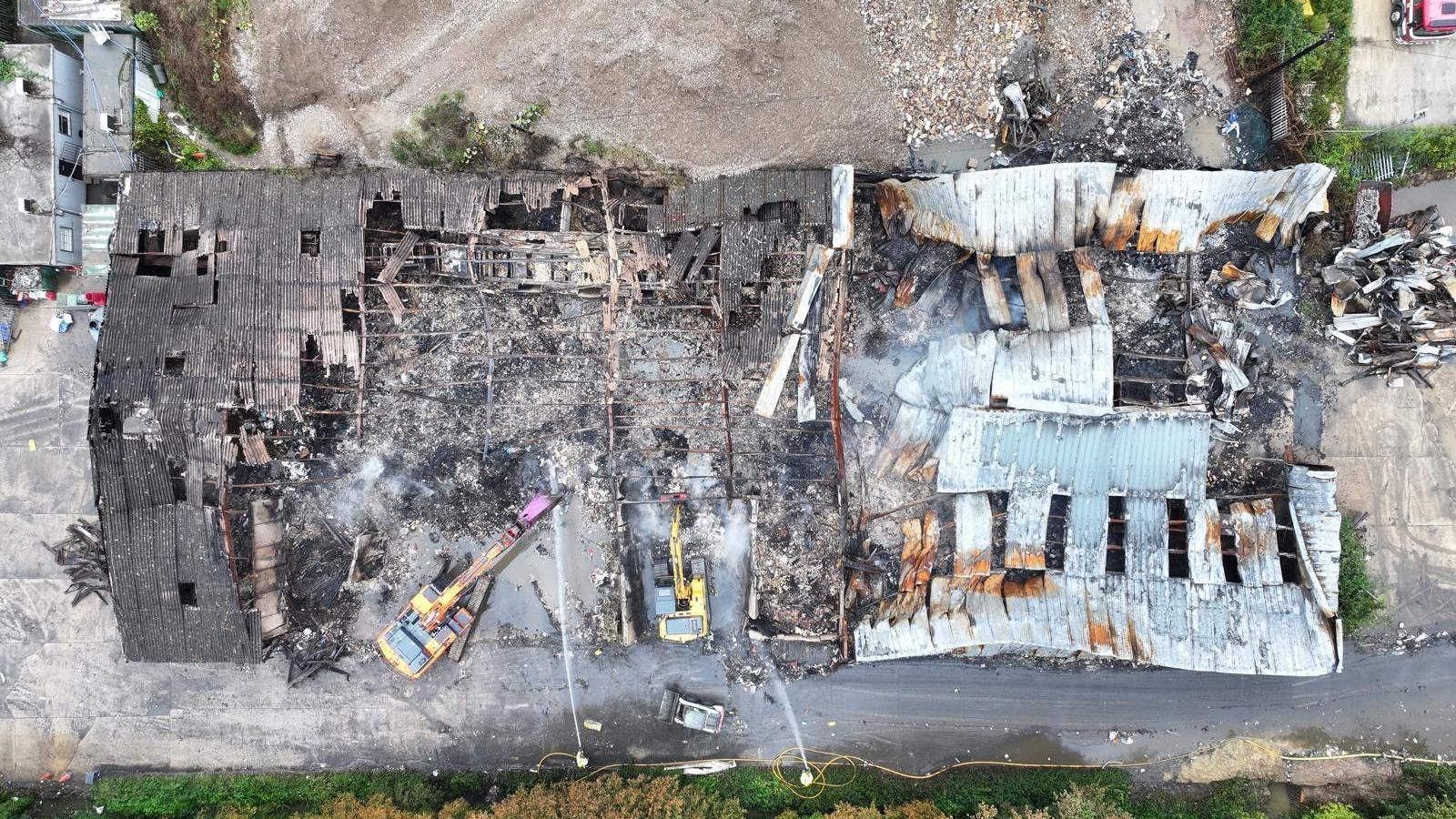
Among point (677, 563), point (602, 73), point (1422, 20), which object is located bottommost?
point (677, 563)

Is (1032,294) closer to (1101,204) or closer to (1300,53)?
(1101,204)

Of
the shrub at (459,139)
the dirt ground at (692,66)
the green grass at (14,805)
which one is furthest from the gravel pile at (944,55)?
the green grass at (14,805)

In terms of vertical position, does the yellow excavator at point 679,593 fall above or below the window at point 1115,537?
below

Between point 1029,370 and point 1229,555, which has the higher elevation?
point 1029,370

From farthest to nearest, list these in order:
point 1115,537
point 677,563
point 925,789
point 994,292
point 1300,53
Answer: point 925,789 → point 677,563 → point 1115,537 → point 994,292 → point 1300,53

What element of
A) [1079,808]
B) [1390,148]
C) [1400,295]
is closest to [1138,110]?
[1390,148]

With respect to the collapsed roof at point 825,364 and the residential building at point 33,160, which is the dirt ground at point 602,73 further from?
the residential building at point 33,160

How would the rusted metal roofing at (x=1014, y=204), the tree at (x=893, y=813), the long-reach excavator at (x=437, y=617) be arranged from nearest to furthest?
1. the rusted metal roofing at (x=1014, y=204)
2. the tree at (x=893, y=813)
3. the long-reach excavator at (x=437, y=617)

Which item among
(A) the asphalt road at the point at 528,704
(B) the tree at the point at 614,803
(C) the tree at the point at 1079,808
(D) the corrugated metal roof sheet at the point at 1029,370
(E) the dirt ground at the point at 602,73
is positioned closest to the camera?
(E) the dirt ground at the point at 602,73
